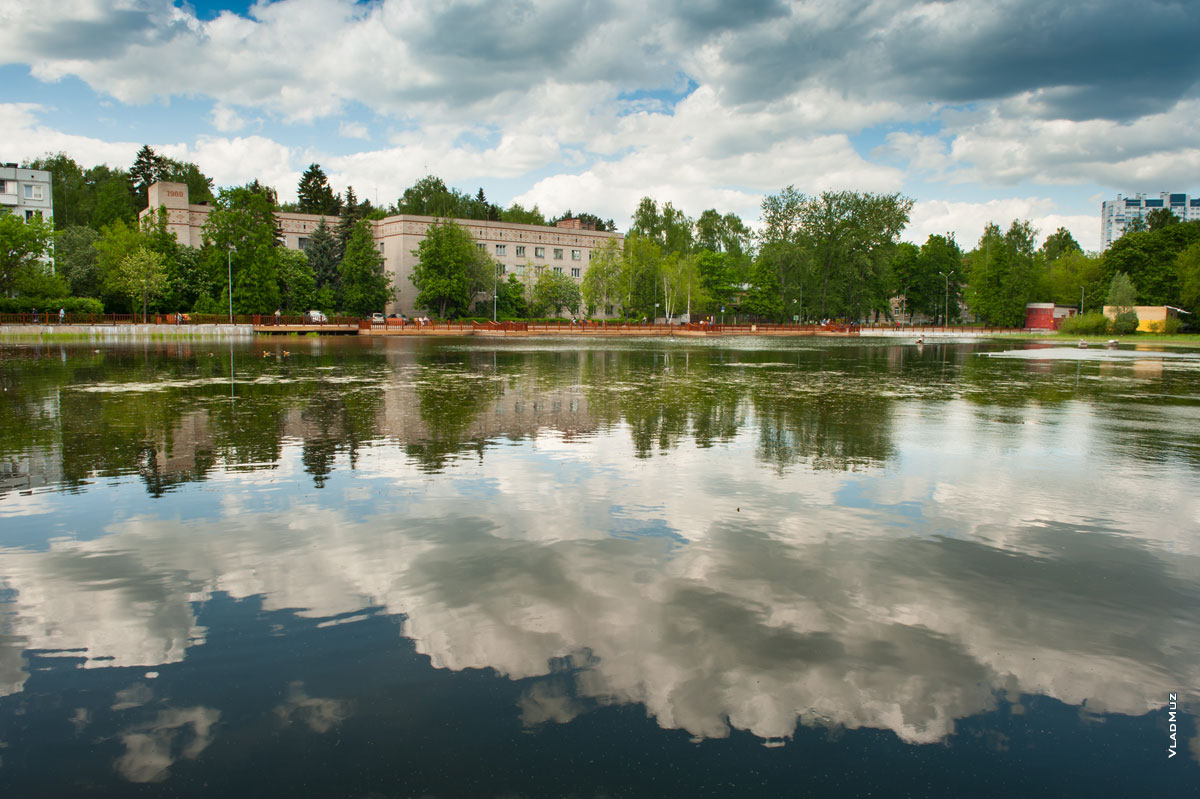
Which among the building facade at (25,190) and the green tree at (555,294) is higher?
the building facade at (25,190)

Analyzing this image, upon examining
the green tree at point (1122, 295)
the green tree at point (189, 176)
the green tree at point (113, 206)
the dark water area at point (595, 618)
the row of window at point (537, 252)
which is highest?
the green tree at point (189, 176)

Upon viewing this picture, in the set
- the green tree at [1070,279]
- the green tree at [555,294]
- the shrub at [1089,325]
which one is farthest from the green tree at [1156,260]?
the green tree at [555,294]

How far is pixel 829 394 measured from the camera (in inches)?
825

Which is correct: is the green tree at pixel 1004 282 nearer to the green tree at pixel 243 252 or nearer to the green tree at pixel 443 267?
the green tree at pixel 443 267

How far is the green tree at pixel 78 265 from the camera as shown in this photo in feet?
234

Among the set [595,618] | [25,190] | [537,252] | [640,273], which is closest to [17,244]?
[25,190]

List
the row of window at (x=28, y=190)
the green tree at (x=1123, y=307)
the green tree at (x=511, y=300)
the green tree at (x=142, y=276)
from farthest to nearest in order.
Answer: the green tree at (x=511, y=300), the row of window at (x=28, y=190), the green tree at (x=1123, y=307), the green tree at (x=142, y=276)

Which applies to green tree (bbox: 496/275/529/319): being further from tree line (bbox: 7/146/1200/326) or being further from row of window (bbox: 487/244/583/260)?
row of window (bbox: 487/244/583/260)

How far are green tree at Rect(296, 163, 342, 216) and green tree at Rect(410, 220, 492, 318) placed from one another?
27.5 meters

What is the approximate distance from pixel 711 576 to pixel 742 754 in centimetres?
249

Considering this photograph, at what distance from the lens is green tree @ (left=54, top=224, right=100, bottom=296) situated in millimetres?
71438

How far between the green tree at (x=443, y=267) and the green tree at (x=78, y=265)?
32539mm

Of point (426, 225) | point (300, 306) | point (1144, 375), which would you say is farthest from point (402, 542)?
point (426, 225)

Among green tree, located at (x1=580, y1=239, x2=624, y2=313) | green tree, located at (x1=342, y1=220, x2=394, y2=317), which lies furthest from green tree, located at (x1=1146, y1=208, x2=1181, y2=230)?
green tree, located at (x1=342, y1=220, x2=394, y2=317)
